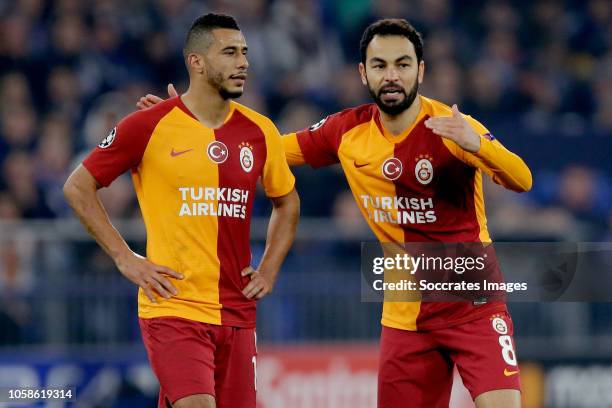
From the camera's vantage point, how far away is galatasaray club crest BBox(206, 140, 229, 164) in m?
7.37

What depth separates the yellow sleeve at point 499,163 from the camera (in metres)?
7.18

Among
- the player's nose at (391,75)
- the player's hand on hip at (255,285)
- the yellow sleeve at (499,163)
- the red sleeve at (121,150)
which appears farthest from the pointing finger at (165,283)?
the yellow sleeve at (499,163)

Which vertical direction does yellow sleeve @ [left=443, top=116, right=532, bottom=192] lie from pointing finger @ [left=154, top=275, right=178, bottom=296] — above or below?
above

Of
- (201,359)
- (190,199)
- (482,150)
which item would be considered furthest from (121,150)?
(482,150)

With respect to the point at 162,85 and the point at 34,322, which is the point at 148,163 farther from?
the point at 162,85

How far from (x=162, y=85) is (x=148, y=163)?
6.23m

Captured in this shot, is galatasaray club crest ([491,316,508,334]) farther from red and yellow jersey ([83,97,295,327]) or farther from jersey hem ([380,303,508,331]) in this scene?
red and yellow jersey ([83,97,295,327])

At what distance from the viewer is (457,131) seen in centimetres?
711

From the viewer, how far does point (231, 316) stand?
24.1ft

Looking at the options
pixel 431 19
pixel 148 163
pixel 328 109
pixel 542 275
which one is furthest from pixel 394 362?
pixel 431 19

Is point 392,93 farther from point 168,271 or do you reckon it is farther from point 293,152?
point 168,271

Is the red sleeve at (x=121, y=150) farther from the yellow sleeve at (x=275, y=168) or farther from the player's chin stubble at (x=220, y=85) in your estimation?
the yellow sleeve at (x=275, y=168)

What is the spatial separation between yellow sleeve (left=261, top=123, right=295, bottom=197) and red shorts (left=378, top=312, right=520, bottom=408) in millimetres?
1038


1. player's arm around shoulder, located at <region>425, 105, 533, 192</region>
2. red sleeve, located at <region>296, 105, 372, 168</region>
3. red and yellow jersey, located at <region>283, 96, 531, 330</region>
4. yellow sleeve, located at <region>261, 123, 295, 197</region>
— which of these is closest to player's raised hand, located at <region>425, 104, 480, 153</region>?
player's arm around shoulder, located at <region>425, 105, 533, 192</region>
